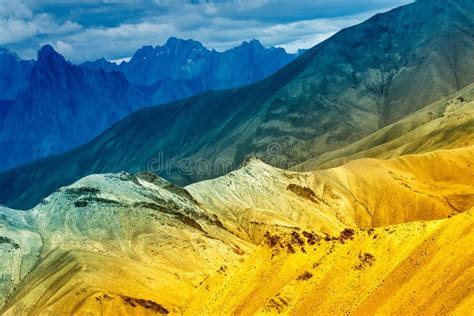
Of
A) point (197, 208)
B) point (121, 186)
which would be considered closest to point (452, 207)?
point (197, 208)

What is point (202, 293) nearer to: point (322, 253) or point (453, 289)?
point (322, 253)

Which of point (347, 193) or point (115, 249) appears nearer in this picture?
point (115, 249)

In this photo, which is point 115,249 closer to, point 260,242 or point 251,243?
point 260,242

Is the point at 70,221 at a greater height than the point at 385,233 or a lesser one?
lesser

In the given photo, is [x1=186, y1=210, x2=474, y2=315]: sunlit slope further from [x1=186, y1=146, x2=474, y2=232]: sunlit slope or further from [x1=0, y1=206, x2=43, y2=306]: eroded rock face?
[x1=186, y1=146, x2=474, y2=232]: sunlit slope

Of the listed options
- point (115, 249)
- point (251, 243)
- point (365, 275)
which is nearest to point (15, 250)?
point (115, 249)

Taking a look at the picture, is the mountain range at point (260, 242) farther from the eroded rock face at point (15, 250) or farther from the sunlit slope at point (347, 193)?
the sunlit slope at point (347, 193)
